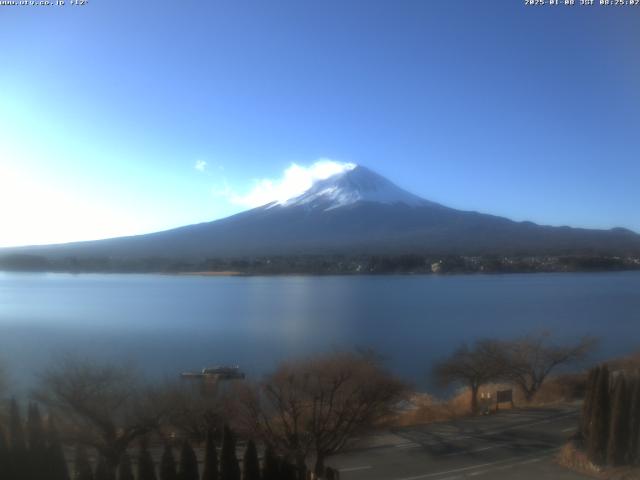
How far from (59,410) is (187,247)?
122 feet

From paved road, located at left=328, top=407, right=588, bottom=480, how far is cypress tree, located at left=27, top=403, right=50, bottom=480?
263 centimetres

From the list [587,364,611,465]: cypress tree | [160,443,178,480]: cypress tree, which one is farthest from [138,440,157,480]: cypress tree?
[587,364,611,465]: cypress tree

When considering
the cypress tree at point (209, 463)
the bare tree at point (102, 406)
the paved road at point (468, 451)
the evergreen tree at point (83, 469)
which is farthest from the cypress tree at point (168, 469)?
the paved road at point (468, 451)

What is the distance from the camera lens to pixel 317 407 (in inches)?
240

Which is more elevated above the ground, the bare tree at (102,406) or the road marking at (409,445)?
the bare tree at (102,406)

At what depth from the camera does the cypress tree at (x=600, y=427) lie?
545 cm

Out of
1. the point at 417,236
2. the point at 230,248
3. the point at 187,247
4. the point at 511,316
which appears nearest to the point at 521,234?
the point at 417,236

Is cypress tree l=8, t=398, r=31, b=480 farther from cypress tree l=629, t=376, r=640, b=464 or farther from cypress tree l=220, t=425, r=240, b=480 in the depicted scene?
cypress tree l=629, t=376, r=640, b=464

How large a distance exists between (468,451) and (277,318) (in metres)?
10.7

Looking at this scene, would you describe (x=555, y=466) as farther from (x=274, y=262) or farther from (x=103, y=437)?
(x=274, y=262)

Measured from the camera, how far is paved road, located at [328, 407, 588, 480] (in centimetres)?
540

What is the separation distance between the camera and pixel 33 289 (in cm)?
2359

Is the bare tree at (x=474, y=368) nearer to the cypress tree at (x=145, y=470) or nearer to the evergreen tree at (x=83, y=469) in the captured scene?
the cypress tree at (x=145, y=470)

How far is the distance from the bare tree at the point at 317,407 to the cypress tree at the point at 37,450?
2.03 meters
